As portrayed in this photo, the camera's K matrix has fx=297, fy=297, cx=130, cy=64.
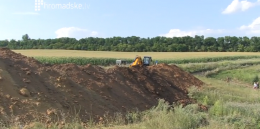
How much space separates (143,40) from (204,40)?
18.2 m

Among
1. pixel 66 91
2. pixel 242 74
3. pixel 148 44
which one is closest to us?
pixel 66 91

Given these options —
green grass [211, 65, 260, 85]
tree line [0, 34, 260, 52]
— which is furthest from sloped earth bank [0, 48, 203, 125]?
tree line [0, 34, 260, 52]

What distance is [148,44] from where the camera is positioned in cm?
8375

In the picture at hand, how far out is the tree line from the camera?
77.9 m

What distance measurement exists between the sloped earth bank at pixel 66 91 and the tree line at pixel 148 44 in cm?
6171

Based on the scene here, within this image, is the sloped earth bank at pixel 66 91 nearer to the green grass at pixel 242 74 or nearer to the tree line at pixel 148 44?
the green grass at pixel 242 74

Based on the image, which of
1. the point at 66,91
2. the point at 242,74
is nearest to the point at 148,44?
the point at 242,74

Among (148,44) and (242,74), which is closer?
(242,74)

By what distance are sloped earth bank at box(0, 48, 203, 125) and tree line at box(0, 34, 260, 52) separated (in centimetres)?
6171

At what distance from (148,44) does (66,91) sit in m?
73.7

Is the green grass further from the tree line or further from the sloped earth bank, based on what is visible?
the tree line

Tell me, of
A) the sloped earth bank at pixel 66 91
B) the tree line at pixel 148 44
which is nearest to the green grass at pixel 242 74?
the sloped earth bank at pixel 66 91

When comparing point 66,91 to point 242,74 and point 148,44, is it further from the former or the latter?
point 148,44

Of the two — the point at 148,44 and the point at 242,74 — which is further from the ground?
the point at 148,44
